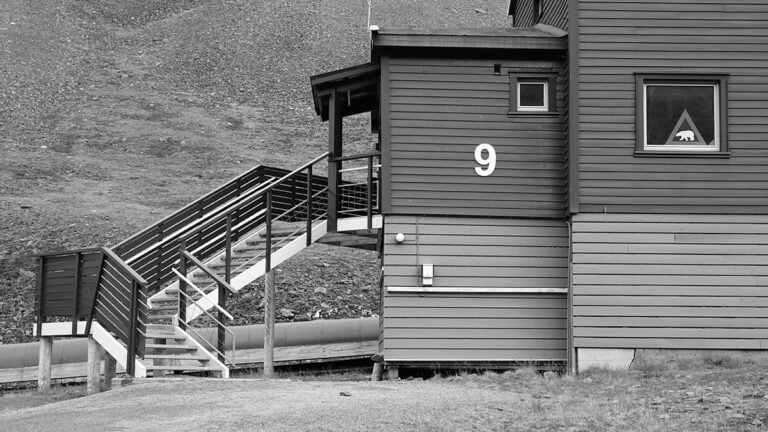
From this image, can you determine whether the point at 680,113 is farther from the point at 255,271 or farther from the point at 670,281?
the point at 255,271

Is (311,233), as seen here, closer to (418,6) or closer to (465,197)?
(465,197)

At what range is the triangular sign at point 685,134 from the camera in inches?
733

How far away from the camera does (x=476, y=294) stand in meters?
19.0

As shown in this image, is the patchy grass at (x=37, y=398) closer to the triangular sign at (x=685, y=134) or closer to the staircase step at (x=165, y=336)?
the staircase step at (x=165, y=336)

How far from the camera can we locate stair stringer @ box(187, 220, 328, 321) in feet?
65.2

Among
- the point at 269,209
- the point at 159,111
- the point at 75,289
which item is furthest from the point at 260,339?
the point at 159,111

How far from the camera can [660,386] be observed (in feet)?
52.8

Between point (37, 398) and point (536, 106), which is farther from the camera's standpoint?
point (536, 106)

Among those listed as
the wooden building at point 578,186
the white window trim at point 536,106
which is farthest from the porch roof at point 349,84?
the white window trim at point 536,106

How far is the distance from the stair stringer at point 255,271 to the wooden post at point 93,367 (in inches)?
63.7

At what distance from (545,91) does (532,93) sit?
0.21 metres

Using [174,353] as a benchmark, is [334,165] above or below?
above

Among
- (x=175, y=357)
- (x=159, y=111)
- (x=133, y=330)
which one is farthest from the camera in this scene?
(x=159, y=111)

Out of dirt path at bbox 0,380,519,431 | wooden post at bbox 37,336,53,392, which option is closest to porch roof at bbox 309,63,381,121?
dirt path at bbox 0,380,519,431
